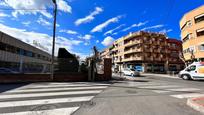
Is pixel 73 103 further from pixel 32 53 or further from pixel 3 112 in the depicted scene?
pixel 32 53

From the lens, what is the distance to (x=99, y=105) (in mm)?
6320

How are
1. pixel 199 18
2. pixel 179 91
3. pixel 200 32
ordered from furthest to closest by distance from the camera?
pixel 199 18 < pixel 200 32 < pixel 179 91

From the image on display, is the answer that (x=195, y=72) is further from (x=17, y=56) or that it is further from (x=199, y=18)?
(x=17, y=56)

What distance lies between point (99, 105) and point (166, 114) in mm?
2488

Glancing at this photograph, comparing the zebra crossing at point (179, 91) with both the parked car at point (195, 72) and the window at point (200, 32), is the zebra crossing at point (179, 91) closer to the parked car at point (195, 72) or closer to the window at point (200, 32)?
the parked car at point (195, 72)

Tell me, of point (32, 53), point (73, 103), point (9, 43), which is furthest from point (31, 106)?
point (32, 53)

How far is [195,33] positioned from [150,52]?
23.7 meters

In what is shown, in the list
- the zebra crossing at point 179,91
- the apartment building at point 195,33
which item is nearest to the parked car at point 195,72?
the apartment building at point 195,33

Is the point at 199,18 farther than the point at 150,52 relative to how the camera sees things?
No

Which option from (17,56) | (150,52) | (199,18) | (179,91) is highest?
(199,18)

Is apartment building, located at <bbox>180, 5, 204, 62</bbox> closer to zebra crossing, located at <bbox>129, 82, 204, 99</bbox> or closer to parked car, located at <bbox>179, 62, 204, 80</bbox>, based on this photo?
parked car, located at <bbox>179, 62, 204, 80</bbox>

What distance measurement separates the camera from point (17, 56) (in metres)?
30.9

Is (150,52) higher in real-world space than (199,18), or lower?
lower

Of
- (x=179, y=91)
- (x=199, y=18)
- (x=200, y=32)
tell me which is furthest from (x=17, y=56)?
(x=199, y=18)
